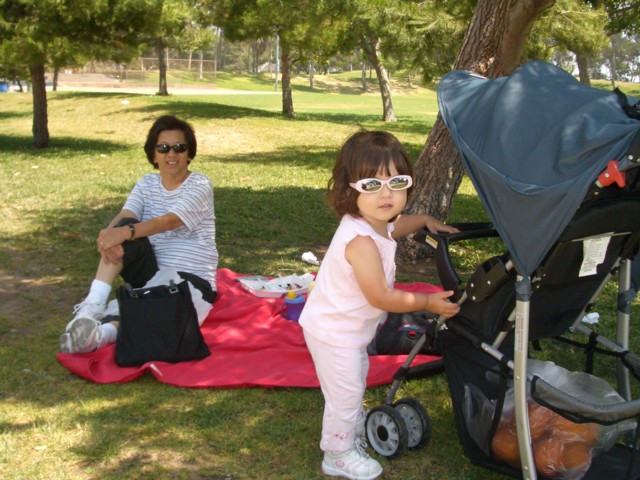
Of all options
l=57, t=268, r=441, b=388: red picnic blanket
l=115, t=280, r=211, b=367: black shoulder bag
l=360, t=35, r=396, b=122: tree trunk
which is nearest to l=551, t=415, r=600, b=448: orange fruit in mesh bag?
l=57, t=268, r=441, b=388: red picnic blanket

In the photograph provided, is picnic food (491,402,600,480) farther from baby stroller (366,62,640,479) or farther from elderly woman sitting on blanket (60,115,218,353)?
elderly woman sitting on blanket (60,115,218,353)

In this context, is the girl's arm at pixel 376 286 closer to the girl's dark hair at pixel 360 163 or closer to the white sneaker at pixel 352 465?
the girl's dark hair at pixel 360 163

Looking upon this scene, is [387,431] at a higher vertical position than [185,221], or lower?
lower

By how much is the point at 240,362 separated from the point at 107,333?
2.85ft

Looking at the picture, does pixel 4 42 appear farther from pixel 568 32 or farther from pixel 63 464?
pixel 63 464

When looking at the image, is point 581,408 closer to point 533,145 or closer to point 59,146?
point 533,145

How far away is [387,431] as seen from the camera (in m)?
3.56

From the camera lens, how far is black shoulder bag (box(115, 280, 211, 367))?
4539 mm

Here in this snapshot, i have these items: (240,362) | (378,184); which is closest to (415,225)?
(378,184)

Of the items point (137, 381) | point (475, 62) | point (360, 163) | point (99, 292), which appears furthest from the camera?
point (475, 62)

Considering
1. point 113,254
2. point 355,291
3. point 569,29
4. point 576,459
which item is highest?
point 569,29

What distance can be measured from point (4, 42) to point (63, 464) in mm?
Answer: 10919

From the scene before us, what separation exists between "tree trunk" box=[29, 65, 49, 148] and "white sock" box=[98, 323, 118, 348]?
39.8ft

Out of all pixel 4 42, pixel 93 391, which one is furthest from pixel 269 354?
pixel 4 42
